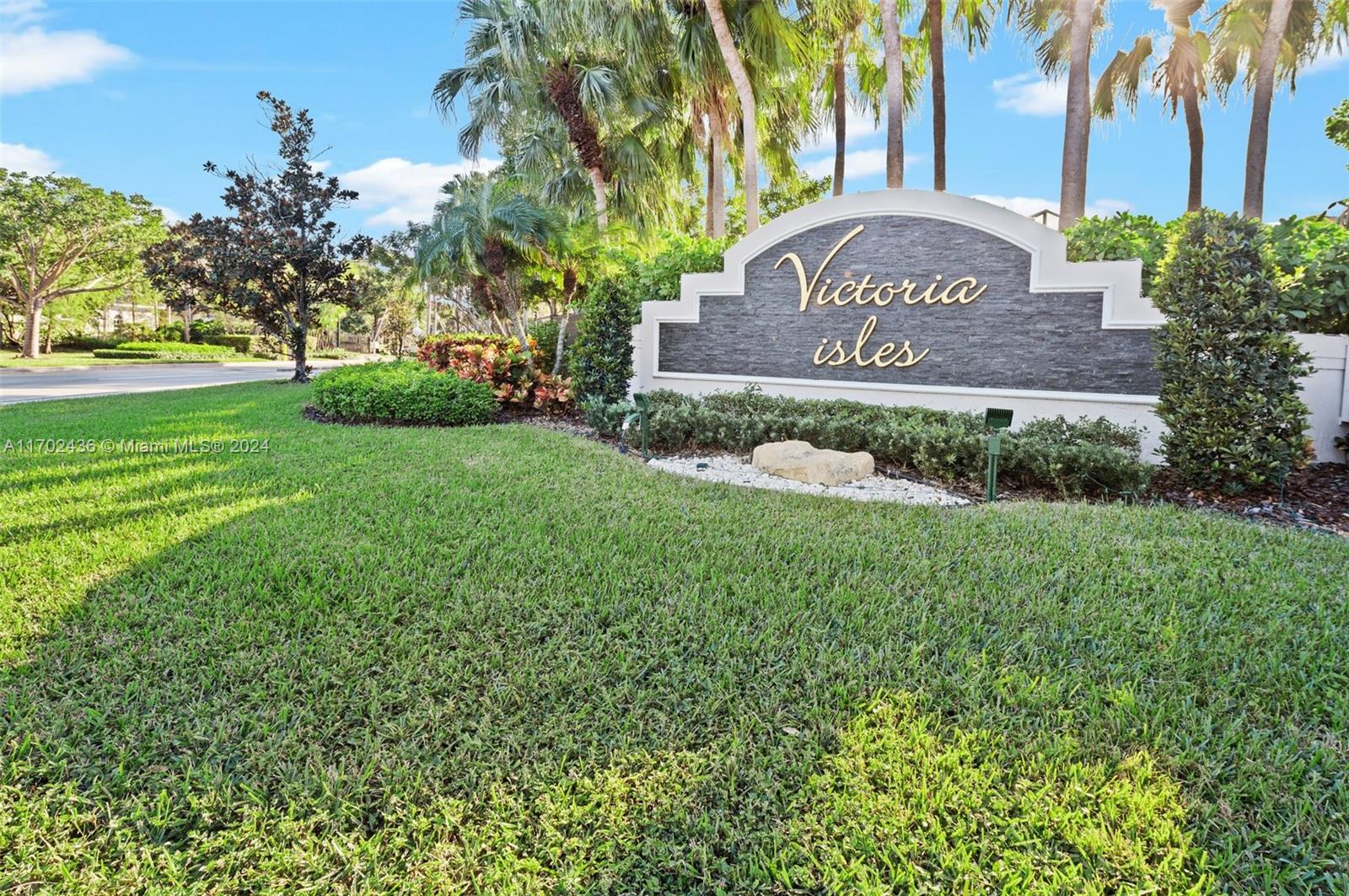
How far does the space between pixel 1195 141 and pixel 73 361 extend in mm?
35526

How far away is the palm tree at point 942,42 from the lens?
12.8 m

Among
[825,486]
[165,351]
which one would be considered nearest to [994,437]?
[825,486]

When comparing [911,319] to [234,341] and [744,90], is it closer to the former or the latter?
[744,90]

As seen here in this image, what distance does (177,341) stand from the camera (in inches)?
1347

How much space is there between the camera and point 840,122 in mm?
15469

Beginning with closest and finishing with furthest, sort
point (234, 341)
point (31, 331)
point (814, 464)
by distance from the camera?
point (814, 464) → point (31, 331) → point (234, 341)

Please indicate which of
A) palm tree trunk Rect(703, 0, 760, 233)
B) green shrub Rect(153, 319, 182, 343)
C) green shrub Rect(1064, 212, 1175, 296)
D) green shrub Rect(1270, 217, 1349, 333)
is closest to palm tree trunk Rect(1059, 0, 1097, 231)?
green shrub Rect(1064, 212, 1175, 296)

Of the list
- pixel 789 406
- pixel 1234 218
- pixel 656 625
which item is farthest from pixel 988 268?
pixel 656 625

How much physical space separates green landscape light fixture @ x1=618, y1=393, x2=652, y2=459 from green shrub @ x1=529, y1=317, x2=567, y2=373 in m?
3.31

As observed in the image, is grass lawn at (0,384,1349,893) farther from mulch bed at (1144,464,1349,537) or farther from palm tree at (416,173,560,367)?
palm tree at (416,173,560,367)

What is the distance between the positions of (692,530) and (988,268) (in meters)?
4.95

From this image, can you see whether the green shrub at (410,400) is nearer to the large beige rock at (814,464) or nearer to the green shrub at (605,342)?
the green shrub at (605,342)

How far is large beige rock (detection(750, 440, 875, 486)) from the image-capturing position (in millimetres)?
5621

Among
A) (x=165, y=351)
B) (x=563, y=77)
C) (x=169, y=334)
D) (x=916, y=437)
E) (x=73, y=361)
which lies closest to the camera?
(x=916, y=437)
